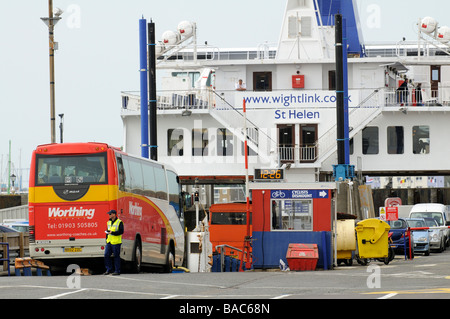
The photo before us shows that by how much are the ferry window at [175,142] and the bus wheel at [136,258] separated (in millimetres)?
24414

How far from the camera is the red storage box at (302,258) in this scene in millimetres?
26406

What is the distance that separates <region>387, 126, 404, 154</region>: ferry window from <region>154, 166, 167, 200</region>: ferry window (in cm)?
2280

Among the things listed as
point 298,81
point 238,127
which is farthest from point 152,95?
point 298,81

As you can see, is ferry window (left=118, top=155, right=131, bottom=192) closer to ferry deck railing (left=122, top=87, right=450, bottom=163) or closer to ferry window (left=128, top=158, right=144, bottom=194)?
ferry window (left=128, top=158, right=144, bottom=194)

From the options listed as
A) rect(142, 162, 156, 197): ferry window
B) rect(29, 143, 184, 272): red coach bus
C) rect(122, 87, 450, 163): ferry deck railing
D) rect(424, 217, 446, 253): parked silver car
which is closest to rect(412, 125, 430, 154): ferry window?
rect(122, 87, 450, 163): ferry deck railing

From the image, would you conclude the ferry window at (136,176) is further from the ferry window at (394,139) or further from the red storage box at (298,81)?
the ferry window at (394,139)

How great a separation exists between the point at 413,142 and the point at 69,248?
28963mm

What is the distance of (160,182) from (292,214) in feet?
13.9

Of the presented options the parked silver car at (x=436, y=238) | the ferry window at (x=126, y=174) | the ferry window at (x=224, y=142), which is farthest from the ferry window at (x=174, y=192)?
the ferry window at (x=224, y=142)

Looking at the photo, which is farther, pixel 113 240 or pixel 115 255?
pixel 115 255

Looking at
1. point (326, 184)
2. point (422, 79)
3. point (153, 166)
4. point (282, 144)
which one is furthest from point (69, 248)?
point (422, 79)

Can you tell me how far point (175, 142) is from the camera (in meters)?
50.1

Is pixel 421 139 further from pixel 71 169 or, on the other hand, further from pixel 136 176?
pixel 71 169

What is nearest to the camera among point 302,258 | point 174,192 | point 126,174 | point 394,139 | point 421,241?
point 126,174
